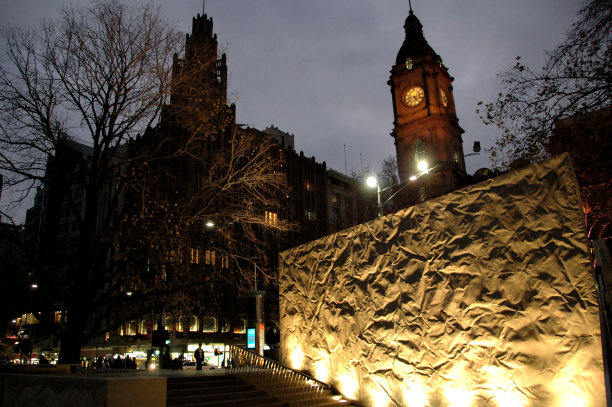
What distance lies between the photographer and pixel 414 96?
4438 centimetres

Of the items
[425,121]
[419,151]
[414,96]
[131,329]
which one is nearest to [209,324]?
[131,329]

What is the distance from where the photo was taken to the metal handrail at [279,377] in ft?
42.8

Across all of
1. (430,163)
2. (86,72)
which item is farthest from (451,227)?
(430,163)

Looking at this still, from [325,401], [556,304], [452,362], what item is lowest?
[325,401]

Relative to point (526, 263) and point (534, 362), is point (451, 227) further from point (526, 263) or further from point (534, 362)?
point (534, 362)

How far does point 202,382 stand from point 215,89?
9.75m

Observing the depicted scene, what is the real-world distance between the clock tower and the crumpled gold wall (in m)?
28.7

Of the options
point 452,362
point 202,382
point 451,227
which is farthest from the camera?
point 202,382

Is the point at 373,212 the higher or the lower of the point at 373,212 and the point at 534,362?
the higher

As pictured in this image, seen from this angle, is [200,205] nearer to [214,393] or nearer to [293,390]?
[214,393]

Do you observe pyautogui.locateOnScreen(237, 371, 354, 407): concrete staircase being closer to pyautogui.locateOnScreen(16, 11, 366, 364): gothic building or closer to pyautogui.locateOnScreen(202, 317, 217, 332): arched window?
pyautogui.locateOnScreen(16, 11, 366, 364): gothic building

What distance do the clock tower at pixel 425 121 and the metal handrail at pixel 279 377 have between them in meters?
27.9

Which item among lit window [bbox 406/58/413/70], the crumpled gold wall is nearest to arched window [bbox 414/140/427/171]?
lit window [bbox 406/58/413/70]

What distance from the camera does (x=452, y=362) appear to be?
10039 mm
